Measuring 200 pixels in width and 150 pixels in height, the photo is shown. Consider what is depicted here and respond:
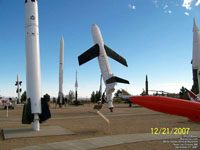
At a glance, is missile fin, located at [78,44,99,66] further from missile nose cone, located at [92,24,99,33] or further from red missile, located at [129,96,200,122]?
red missile, located at [129,96,200,122]

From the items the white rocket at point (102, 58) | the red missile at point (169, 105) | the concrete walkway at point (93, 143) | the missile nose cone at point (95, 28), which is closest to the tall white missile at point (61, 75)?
the white rocket at point (102, 58)

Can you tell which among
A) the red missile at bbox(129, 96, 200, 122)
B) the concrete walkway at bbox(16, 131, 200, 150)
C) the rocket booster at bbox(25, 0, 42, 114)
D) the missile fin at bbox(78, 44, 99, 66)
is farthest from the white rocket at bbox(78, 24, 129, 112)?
the red missile at bbox(129, 96, 200, 122)

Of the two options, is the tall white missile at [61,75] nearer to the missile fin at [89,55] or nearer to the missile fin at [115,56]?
the missile fin at [89,55]

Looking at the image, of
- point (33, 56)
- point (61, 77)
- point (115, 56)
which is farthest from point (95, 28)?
point (61, 77)

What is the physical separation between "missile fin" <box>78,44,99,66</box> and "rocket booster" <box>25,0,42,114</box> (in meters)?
9.80

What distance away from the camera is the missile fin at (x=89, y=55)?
65.3 ft

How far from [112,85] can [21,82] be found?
35319mm

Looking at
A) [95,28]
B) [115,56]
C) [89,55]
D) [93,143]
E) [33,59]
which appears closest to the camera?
[93,143]

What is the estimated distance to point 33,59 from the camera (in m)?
9.98

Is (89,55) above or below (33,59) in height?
above

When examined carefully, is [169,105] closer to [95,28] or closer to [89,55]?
[89,55]

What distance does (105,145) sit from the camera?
6750 mm

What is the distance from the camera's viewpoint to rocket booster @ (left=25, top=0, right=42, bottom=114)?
32.2 feet

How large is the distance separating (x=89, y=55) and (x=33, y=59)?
10446mm
